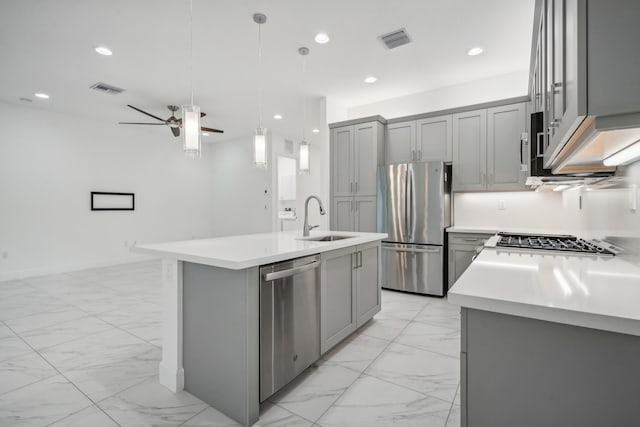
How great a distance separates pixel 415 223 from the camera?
402cm

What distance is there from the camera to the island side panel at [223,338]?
5.33ft

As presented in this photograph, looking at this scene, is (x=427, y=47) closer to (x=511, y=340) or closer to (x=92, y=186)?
(x=511, y=340)

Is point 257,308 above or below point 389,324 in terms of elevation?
above

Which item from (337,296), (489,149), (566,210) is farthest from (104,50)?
(566,210)

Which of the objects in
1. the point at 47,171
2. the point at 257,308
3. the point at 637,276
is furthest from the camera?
the point at 47,171

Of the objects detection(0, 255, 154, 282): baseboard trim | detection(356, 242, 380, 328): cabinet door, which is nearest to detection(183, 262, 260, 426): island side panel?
detection(356, 242, 380, 328): cabinet door

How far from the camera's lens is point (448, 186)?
13.3 feet

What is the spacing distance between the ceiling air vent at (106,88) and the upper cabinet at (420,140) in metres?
4.05

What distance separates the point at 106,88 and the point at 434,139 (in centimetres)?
475

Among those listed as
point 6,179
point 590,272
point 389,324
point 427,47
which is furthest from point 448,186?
point 6,179

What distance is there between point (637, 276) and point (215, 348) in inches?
80.0

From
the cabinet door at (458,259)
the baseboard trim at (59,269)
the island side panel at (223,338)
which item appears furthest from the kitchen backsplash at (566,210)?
the baseboard trim at (59,269)

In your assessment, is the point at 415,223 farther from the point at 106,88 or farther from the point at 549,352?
the point at 106,88

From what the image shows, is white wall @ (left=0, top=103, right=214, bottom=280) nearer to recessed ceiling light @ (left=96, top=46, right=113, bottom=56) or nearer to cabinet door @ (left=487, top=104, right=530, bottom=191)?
recessed ceiling light @ (left=96, top=46, right=113, bottom=56)
